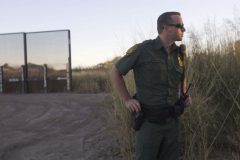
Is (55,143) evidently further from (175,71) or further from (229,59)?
(175,71)

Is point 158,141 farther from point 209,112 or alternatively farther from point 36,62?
point 36,62

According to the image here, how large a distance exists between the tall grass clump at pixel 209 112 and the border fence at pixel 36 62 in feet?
34.8

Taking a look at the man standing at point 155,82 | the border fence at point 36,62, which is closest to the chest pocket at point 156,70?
the man standing at point 155,82

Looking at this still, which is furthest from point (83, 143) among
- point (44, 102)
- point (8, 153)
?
point (44, 102)

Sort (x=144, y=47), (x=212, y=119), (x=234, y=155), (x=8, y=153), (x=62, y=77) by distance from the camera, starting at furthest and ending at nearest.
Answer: (x=62, y=77) < (x=8, y=153) < (x=212, y=119) < (x=234, y=155) < (x=144, y=47)

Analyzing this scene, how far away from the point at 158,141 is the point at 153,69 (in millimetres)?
602

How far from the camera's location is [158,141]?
415cm

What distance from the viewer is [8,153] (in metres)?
7.39

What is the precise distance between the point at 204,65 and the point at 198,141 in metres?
1.39

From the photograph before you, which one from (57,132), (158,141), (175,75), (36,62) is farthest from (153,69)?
(36,62)

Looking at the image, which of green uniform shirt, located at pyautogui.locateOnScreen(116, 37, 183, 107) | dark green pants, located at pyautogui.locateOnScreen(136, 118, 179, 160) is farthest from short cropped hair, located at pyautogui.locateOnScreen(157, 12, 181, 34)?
dark green pants, located at pyautogui.locateOnScreen(136, 118, 179, 160)

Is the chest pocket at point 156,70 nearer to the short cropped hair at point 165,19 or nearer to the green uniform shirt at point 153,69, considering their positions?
the green uniform shirt at point 153,69

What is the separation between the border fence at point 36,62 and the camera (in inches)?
687

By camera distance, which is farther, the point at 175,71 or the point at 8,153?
the point at 8,153
